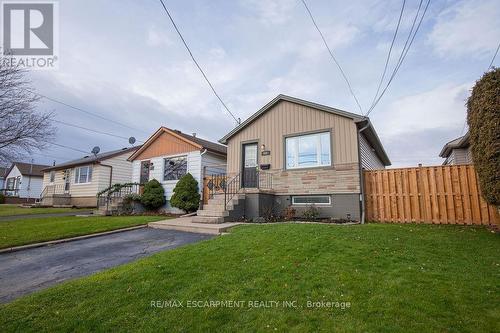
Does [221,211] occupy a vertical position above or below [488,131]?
below

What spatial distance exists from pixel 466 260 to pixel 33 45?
1551cm

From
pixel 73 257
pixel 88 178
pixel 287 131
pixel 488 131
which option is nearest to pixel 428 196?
pixel 488 131

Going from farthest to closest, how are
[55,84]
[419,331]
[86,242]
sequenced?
[55,84] < [86,242] < [419,331]

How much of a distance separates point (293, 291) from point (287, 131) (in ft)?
29.4

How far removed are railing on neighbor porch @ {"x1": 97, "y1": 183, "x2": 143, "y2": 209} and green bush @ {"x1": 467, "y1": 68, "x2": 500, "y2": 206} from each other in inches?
634

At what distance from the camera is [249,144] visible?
504 inches

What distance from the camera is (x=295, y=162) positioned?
11.4 meters

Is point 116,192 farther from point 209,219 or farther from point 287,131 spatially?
point 287,131

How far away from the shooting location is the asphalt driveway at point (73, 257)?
448 centimetres

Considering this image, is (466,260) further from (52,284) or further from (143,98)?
(143,98)

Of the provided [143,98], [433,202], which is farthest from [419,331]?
[143,98]

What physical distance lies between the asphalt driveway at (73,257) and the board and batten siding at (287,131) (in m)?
5.40

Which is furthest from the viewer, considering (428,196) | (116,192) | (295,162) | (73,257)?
(116,192)

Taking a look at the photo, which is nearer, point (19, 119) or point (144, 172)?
point (19, 119)
